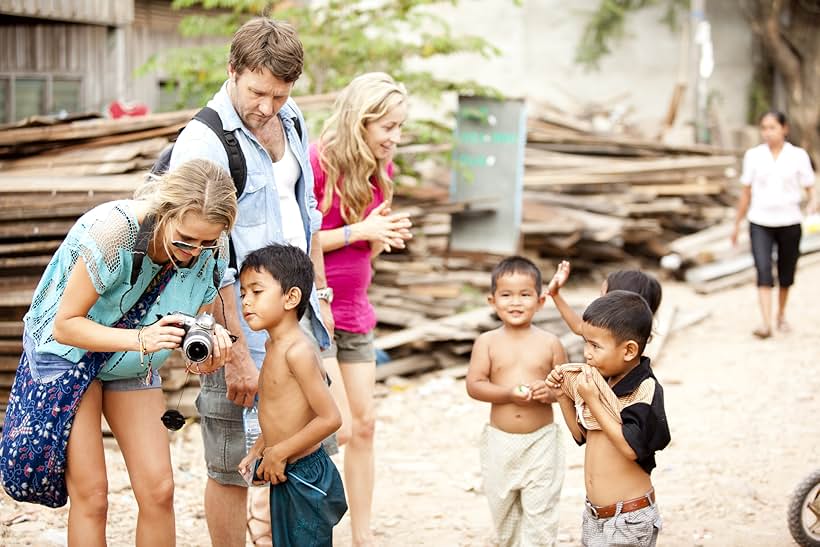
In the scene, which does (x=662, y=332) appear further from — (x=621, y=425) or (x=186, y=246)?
(x=186, y=246)

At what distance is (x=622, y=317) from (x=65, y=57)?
8470 mm

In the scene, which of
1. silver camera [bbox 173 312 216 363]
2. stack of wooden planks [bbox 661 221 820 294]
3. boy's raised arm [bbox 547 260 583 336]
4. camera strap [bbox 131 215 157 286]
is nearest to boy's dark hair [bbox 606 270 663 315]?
boy's raised arm [bbox 547 260 583 336]

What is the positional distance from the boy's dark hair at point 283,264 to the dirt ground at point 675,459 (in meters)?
2.06

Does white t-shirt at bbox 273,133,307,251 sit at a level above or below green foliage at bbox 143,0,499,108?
below

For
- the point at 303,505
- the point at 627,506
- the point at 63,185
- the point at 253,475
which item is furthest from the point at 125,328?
the point at 63,185

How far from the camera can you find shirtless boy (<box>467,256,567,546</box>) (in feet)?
14.6

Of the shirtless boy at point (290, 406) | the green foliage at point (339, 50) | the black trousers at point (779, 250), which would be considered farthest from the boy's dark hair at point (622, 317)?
the green foliage at point (339, 50)

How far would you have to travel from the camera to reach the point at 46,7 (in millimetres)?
9664

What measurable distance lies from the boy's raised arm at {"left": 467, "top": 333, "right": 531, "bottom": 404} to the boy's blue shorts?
0.92 meters

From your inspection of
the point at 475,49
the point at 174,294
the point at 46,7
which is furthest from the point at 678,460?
the point at 46,7

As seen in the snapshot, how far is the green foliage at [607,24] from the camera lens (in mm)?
18844

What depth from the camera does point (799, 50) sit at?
18.8 metres

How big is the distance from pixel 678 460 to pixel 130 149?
4.48m

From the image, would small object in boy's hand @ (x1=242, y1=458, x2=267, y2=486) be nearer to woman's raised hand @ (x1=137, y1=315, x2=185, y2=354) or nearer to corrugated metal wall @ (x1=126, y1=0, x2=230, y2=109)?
woman's raised hand @ (x1=137, y1=315, x2=185, y2=354)
